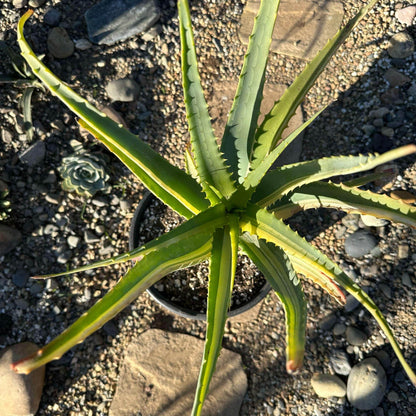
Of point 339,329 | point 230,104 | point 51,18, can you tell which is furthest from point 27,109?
point 339,329

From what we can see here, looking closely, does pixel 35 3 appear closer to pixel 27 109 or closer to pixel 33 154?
pixel 27 109

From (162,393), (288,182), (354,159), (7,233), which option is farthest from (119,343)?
(354,159)

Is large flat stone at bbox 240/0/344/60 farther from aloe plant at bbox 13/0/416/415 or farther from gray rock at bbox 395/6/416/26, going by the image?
aloe plant at bbox 13/0/416/415

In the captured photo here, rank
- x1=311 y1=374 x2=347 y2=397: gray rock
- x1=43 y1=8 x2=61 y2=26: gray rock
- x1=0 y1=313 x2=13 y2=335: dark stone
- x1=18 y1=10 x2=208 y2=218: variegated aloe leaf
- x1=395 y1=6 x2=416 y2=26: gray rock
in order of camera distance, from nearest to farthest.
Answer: x1=18 y1=10 x2=208 y2=218: variegated aloe leaf → x1=311 y1=374 x2=347 y2=397: gray rock → x1=0 y1=313 x2=13 y2=335: dark stone → x1=395 y1=6 x2=416 y2=26: gray rock → x1=43 y1=8 x2=61 y2=26: gray rock

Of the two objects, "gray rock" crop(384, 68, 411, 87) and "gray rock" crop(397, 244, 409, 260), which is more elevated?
"gray rock" crop(384, 68, 411, 87)

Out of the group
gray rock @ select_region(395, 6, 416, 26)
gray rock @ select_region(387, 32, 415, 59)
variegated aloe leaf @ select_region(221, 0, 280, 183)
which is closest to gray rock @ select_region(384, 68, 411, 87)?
gray rock @ select_region(387, 32, 415, 59)

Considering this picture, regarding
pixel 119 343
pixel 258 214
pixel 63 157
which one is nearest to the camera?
pixel 258 214

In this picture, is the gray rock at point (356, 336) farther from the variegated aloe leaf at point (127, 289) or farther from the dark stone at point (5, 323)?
the dark stone at point (5, 323)

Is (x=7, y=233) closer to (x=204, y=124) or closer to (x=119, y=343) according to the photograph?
(x=119, y=343)
